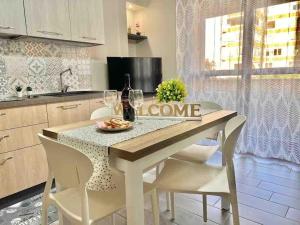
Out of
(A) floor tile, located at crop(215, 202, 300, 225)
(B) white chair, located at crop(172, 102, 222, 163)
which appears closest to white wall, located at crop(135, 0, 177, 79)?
(B) white chair, located at crop(172, 102, 222, 163)

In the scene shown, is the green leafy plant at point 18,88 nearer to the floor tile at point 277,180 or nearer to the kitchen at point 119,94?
the kitchen at point 119,94

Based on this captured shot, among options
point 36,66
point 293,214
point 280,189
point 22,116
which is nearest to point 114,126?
point 22,116

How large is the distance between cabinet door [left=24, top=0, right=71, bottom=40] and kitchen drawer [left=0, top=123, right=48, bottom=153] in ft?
3.17

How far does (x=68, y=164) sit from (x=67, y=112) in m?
1.51

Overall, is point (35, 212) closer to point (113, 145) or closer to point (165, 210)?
point (165, 210)

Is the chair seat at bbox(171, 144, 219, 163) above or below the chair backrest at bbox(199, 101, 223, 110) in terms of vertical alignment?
below

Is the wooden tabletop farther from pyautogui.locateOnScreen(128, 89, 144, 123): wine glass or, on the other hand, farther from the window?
the window

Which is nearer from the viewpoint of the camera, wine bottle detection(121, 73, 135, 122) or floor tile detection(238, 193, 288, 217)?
wine bottle detection(121, 73, 135, 122)

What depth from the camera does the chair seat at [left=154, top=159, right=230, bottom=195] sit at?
1277 mm

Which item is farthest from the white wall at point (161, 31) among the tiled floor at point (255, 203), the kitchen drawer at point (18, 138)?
the kitchen drawer at point (18, 138)

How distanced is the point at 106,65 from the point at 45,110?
148cm

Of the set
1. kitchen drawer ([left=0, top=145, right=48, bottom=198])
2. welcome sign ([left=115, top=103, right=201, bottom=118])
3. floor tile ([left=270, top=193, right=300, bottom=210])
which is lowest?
floor tile ([left=270, top=193, right=300, bottom=210])

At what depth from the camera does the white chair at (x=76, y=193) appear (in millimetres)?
925

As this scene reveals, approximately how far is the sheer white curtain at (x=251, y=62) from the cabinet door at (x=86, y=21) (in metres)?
1.16
